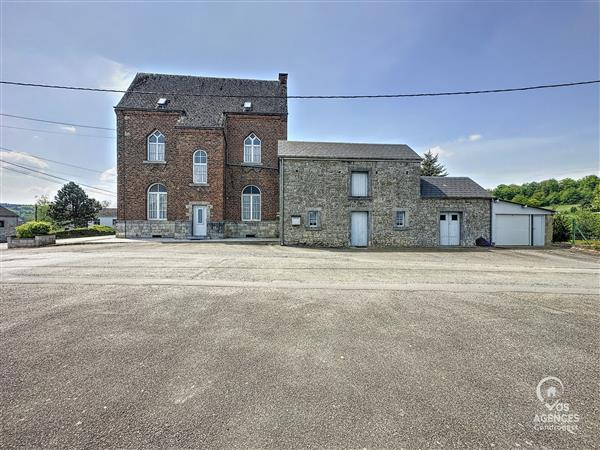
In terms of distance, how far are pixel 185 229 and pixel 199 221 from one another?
1.19 m

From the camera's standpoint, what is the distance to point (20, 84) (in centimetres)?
1048

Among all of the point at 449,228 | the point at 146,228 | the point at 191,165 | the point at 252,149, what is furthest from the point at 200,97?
the point at 449,228

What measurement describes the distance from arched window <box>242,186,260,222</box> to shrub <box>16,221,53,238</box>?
12627 millimetres

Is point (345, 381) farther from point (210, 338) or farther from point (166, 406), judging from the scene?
point (210, 338)

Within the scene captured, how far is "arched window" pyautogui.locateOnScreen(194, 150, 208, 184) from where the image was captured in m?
19.8

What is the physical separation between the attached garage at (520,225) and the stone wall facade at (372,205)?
980mm

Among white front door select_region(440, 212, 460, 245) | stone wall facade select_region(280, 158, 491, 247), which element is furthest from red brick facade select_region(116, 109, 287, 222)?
white front door select_region(440, 212, 460, 245)

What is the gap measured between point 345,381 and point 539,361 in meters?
2.61

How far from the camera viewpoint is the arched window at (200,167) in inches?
778

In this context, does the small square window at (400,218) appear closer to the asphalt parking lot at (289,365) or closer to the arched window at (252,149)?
the asphalt parking lot at (289,365)

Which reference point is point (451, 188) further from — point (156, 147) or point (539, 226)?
point (156, 147)

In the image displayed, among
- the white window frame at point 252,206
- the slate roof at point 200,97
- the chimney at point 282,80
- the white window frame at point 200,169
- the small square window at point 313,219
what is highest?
the chimney at point 282,80

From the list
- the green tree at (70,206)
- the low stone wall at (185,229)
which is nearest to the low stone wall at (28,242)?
the low stone wall at (185,229)

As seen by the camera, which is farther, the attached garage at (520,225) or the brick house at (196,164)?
the brick house at (196,164)
